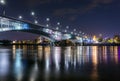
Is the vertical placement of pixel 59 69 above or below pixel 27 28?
below

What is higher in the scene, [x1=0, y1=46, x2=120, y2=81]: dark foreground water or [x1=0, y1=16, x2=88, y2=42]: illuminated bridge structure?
[x1=0, y1=16, x2=88, y2=42]: illuminated bridge structure

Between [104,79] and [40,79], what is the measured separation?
155 inches

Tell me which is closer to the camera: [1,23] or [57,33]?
[1,23]

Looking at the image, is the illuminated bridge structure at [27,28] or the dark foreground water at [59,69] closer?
the dark foreground water at [59,69]

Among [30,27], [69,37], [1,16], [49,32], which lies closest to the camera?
[1,16]

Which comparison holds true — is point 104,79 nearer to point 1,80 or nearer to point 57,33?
point 1,80

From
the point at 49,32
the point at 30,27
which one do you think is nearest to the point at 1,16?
the point at 30,27

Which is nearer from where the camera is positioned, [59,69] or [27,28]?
[59,69]

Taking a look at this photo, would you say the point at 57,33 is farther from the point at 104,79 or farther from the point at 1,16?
the point at 104,79

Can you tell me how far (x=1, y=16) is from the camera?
9769 centimetres

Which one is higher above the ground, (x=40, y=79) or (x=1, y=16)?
(x=1, y=16)

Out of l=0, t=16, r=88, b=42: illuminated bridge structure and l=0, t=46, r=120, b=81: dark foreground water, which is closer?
l=0, t=46, r=120, b=81: dark foreground water

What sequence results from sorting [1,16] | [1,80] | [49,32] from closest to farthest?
[1,80], [1,16], [49,32]

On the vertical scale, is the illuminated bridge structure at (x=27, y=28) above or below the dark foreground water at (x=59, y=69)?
above
